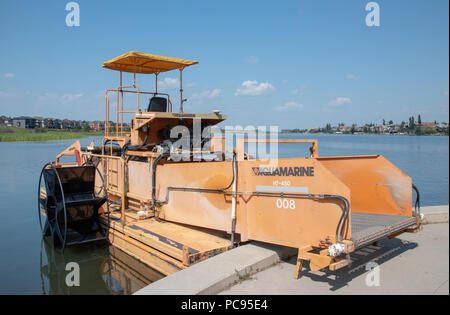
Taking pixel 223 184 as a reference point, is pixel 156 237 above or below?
below

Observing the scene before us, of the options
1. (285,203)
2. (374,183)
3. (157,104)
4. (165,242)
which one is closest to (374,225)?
(374,183)

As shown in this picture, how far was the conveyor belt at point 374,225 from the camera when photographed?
4.13 meters

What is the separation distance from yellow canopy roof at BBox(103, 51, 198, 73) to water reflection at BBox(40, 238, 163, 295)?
14.2ft

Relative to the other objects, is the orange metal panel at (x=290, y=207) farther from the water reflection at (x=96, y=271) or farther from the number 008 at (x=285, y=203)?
the water reflection at (x=96, y=271)

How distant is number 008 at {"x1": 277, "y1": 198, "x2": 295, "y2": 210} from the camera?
175 inches

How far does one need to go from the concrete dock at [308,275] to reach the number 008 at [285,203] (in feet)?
2.29

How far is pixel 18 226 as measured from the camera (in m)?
10.6

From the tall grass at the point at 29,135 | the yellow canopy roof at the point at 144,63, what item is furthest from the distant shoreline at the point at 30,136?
the yellow canopy roof at the point at 144,63

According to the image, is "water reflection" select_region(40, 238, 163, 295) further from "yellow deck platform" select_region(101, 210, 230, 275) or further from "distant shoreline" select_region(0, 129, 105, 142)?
"distant shoreline" select_region(0, 129, 105, 142)

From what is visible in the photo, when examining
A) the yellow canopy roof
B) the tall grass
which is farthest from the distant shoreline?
the yellow canopy roof

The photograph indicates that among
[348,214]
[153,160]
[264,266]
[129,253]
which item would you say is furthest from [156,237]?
[348,214]

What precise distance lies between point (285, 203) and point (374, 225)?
4.34 feet

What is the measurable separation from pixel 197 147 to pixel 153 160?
1.18 meters
